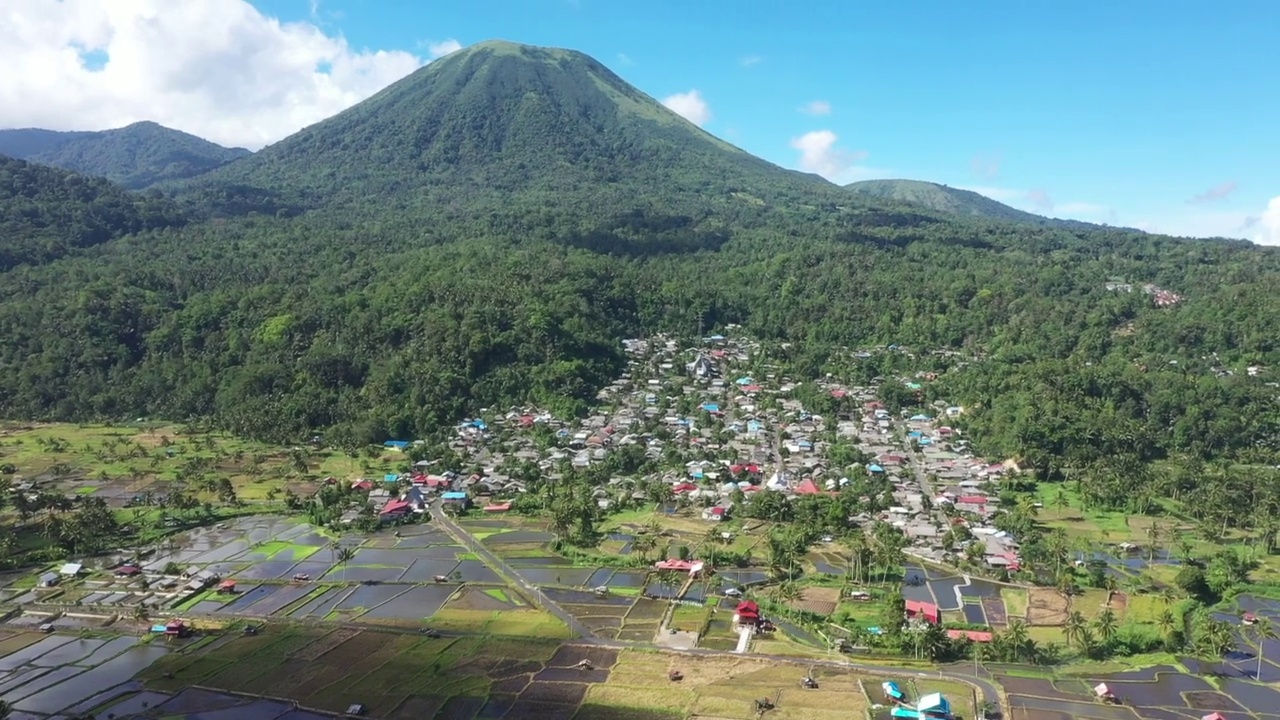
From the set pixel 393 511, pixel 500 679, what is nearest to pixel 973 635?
pixel 500 679

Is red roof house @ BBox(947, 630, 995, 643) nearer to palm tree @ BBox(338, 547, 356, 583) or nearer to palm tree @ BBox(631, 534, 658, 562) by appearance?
palm tree @ BBox(631, 534, 658, 562)

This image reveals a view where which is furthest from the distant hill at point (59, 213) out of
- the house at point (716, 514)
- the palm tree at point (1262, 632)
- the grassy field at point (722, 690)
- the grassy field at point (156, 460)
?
the palm tree at point (1262, 632)

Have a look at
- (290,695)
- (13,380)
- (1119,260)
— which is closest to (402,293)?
(13,380)

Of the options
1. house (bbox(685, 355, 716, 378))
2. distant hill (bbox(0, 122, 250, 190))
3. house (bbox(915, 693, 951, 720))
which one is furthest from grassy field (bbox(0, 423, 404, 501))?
distant hill (bbox(0, 122, 250, 190))

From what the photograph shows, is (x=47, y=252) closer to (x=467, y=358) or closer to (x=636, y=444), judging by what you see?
(x=467, y=358)

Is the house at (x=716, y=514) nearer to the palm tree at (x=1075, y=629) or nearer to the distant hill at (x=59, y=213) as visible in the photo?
the palm tree at (x=1075, y=629)

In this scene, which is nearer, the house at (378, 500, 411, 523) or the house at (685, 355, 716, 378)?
the house at (378, 500, 411, 523)

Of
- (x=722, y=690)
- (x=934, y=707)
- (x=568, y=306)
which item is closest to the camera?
(x=934, y=707)

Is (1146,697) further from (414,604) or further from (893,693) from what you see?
(414,604)
